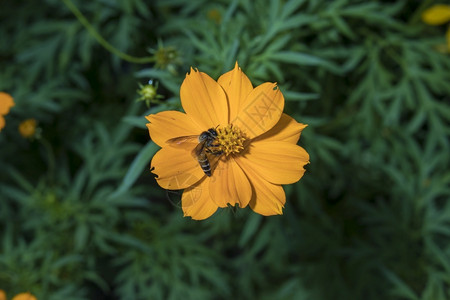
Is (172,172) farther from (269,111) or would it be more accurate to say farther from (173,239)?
(173,239)

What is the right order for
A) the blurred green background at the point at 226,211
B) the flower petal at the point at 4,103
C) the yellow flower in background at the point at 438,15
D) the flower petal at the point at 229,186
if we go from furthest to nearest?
the yellow flower in background at the point at 438,15 < the blurred green background at the point at 226,211 < the flower petal at the point at 4,103 < the flower petal at the point at 229,186

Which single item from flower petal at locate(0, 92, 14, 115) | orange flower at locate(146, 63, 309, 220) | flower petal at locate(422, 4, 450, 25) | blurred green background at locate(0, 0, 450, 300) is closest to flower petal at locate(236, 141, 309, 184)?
orange flower at locate(146, 63, 309, 220)

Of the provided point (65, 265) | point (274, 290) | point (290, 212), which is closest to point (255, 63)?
point (290, 212)

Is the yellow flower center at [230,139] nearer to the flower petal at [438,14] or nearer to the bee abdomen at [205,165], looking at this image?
the bee abdomen at [205,165]

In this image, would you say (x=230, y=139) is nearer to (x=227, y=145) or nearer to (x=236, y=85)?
(x=227, y=145)

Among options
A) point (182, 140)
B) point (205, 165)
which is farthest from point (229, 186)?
point (182, 140)

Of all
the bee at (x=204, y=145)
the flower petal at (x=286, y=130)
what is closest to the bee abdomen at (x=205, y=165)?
the bee at (x=204, y=145)
